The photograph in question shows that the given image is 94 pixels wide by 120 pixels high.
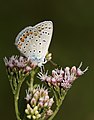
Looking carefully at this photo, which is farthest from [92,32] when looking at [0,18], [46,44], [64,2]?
[46,44]

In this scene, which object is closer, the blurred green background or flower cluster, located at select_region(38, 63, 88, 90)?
flower cluster, located at select_region(38, 63, 88, 90)

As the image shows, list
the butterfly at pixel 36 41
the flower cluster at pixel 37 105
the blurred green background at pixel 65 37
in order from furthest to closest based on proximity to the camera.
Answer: the blurred green background at pixel 65 37 → the butterfly at pixel 36 41 → the flower cluster at pixel 37 105

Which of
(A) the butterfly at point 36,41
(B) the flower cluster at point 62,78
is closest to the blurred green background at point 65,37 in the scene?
(B) the flower cluster at point 62,78

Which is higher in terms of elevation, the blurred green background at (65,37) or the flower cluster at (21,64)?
the flower cluster at (21,64)

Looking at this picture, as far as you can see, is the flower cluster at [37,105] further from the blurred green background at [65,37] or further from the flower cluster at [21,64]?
the blurred green background at [65,37]

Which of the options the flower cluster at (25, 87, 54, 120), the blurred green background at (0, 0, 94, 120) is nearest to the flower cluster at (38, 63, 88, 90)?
the flower cluster at (25, 87, 54, 120)

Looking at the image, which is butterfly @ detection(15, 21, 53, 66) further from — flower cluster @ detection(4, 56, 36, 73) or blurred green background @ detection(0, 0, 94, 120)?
blurred green background @ detection(0, 0, 94, 120)
